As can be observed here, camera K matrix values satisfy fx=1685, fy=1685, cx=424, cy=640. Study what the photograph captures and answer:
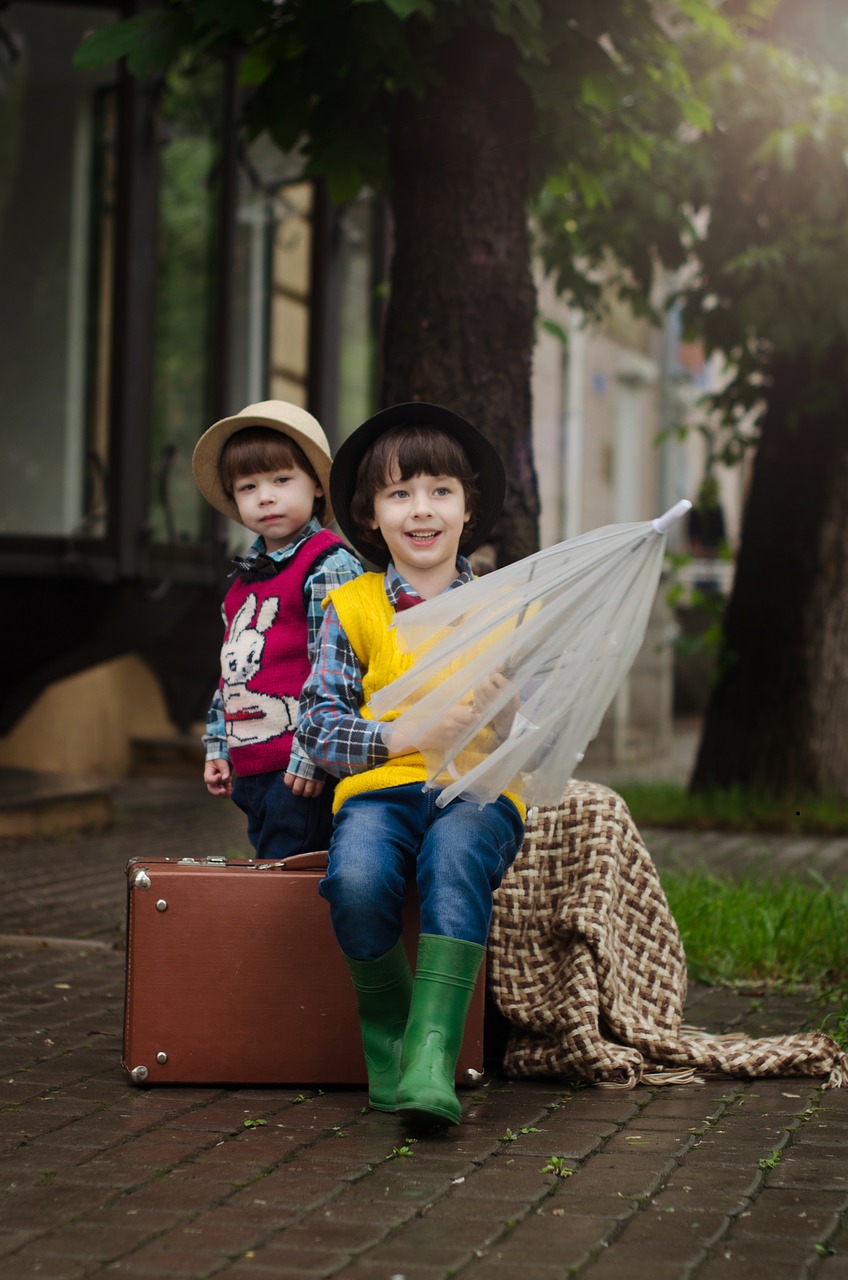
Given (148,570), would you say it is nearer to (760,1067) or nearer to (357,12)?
(357,12)

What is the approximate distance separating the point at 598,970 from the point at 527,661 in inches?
33.7

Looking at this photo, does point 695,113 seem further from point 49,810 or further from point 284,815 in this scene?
point 49,810

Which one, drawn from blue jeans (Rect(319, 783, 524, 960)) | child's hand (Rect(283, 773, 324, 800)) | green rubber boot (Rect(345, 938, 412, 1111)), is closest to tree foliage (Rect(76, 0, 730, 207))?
child's hand (Rect(283, 773, 324, 800))

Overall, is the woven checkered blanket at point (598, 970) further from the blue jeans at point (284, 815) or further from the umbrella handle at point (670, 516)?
the umbrella handle at point (670, 516)

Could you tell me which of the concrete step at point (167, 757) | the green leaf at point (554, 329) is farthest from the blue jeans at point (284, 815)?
the concrete step at point (167, 757)

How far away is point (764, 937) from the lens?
5.07 meters

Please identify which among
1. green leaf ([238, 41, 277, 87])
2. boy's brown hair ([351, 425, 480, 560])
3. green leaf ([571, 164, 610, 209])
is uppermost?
green leaf ([238, 41, 277, 87])

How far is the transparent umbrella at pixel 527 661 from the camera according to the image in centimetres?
329

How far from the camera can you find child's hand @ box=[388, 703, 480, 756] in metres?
3.30

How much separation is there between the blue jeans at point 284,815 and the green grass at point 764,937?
1.63 meters

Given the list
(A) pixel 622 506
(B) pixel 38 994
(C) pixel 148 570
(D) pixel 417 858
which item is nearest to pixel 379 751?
(D) pixel 417 858

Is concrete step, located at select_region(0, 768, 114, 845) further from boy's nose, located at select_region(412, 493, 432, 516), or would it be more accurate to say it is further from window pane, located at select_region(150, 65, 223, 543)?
boy's nose, located at select_region(412, 493, 432, 516)

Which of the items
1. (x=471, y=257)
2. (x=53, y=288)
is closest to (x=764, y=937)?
(x=471, y=257)

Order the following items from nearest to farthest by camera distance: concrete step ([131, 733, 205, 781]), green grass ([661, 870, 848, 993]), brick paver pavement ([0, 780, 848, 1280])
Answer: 1. brick paver pavement ([0, 780, 848, 1280])
2. green grass ([661, 870, 848, 993])
3. concrete step ([131, 733, 205, 781])
